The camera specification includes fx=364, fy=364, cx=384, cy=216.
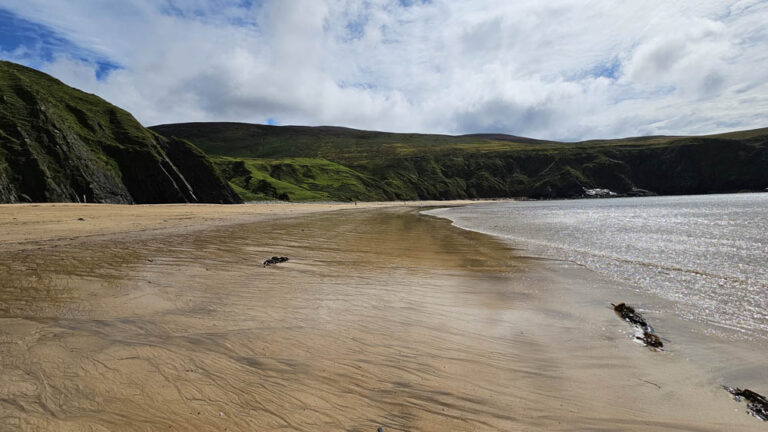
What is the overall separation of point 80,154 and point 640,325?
63.6 metres

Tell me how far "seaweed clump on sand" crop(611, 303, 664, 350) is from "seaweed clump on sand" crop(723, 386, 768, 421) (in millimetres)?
1429

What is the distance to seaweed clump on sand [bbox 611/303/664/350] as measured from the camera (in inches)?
247

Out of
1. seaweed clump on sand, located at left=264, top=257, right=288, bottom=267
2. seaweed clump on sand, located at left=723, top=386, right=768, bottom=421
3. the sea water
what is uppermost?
seaweed clump on sand, located at left=264, top=257, right=288, bottom=267

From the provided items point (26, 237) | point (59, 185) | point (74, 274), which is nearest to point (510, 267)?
point (74, 274)

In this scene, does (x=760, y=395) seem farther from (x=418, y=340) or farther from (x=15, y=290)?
(x=15, y=290)

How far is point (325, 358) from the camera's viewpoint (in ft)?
17.4

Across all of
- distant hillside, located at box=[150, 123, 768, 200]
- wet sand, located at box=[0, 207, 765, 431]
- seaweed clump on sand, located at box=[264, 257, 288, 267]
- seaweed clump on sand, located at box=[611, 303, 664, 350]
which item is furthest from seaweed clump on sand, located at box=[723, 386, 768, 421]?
distant hillside, located at box=[150, 123, 768, 200]

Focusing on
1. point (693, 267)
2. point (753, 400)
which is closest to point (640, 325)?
point (753, 400)

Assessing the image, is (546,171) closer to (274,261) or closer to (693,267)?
(693,267)

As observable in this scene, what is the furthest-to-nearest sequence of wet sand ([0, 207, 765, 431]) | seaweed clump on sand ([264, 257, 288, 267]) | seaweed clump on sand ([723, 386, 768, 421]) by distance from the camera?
1. seaweed clump on sand ([264, 257, 288, 267])
2. seaweed clump on sand ([723, 386, 768, 421])
3. wet sand ([0, 207, 765, 431])

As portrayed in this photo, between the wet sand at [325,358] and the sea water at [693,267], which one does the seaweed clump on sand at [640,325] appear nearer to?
the wet sand at [325,358]

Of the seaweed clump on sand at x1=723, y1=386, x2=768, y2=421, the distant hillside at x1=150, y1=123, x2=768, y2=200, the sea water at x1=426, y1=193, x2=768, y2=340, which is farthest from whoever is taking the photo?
the distant hillside at x1=150, y1=123, x2=768, y2=200

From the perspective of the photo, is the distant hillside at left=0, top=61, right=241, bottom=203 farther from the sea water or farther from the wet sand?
the sea water

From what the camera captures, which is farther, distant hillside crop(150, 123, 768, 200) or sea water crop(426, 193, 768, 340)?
distant hillside crop(150, 123, 768, 200)
